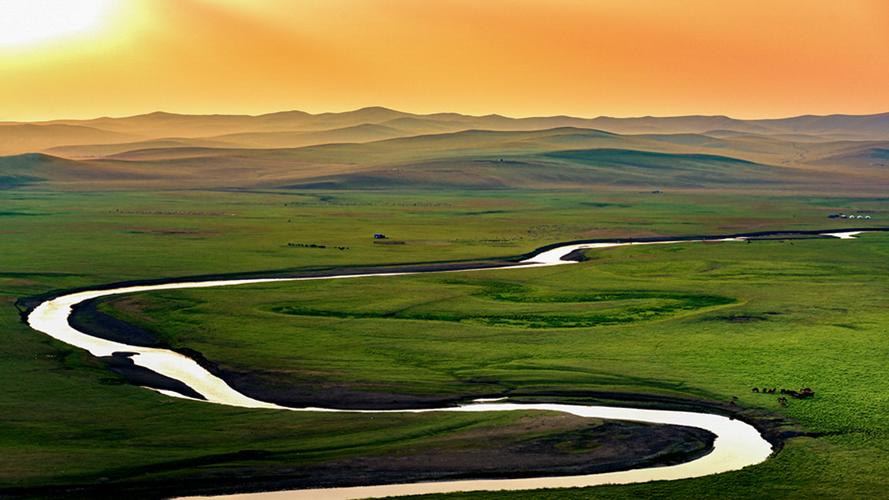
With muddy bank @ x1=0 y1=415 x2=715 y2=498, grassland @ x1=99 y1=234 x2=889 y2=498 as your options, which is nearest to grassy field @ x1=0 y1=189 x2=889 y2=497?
grassland @ x1=99 y1=234 x2=889 y2=498

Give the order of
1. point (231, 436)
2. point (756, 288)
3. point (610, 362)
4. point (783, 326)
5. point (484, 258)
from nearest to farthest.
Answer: point (231, 436)
point (610, 362)
point (783, 326)
point (756, 288)
point (484, 258)

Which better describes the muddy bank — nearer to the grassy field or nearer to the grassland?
the grassy field

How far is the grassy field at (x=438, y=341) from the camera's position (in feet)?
127

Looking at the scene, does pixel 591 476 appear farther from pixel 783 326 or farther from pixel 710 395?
pixel 783 326

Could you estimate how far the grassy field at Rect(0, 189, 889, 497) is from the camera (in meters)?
38.8

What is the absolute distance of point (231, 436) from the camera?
4053cm

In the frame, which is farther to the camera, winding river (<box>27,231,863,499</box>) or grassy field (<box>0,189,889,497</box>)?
grassy field (<box>0,189,889,497</box>)

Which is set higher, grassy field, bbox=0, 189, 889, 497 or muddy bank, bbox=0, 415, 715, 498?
grassy field, bbox=0, 189, 889, 497

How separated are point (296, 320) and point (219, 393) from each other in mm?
16259

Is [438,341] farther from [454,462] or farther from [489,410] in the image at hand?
[454,462]

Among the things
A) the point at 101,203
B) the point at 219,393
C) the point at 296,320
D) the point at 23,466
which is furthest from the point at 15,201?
the point at 23,466

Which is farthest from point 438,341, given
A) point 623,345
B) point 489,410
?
point 489,410

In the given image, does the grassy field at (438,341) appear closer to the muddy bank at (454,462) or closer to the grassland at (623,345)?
the grassland at (623,345)

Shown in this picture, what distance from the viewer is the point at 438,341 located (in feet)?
192
